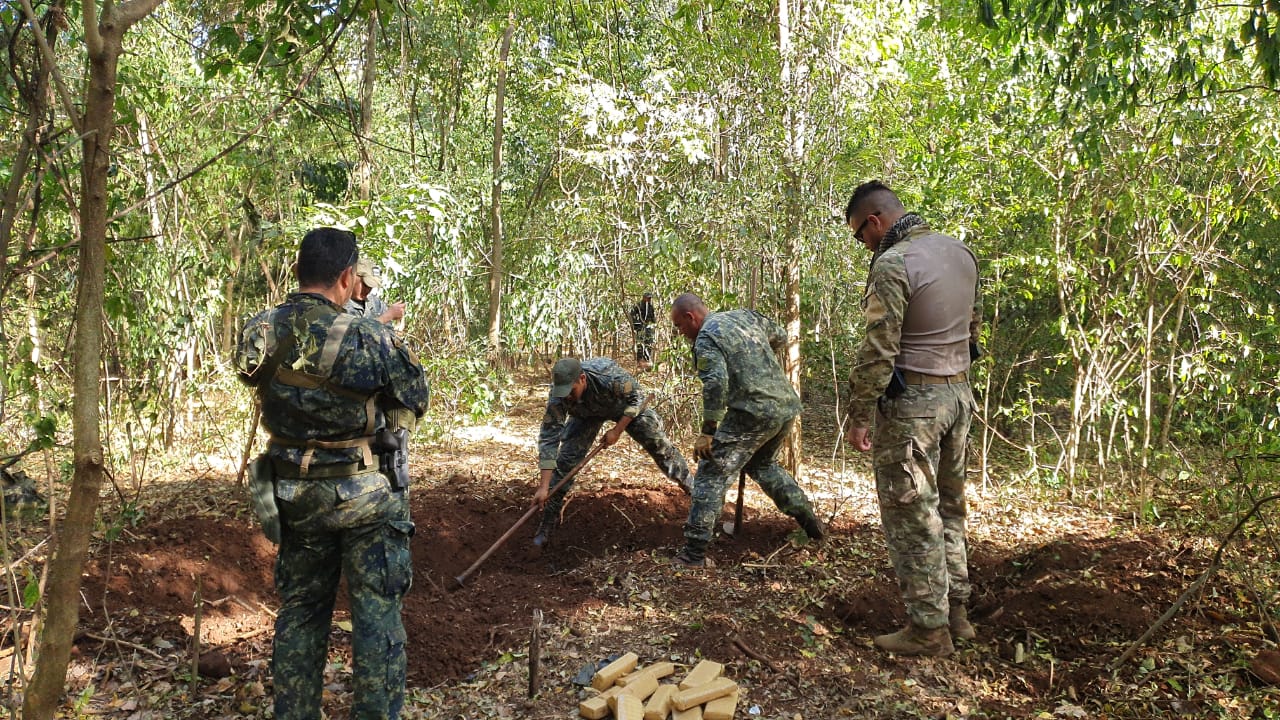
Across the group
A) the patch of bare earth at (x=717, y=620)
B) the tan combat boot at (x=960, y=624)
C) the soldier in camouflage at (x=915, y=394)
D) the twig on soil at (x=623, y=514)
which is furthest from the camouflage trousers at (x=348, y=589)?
the twig on soil at (x=623, y=514)

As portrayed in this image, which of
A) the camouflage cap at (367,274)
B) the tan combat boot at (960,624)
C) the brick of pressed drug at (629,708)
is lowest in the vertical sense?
the tan combat boot at (960,624)

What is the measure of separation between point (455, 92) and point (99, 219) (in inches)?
448

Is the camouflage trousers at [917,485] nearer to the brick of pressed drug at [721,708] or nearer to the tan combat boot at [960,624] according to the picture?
the tan combat boot at [960,624]

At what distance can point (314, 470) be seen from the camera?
279 cm

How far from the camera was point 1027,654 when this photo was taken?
3.47 metres

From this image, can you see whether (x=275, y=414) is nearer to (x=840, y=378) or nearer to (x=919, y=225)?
(x=919, y=225)

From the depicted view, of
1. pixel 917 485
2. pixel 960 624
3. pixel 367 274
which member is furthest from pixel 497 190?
pixel 960 624

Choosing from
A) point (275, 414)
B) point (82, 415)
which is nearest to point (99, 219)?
point (82, 415)

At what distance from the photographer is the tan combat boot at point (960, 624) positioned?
3.66 m

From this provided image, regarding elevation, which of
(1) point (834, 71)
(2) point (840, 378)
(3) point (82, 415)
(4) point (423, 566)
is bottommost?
(4) point (423, 566)

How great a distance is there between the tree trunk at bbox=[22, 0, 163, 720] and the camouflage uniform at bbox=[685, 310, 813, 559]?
3362 millimetres

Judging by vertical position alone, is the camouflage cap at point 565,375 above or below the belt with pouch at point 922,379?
below

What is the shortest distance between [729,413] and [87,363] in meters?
3.59

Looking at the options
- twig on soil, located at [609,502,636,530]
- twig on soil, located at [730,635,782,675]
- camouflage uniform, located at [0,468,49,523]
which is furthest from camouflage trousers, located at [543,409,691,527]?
camouflage uniform, located at [0,468,49,523]
